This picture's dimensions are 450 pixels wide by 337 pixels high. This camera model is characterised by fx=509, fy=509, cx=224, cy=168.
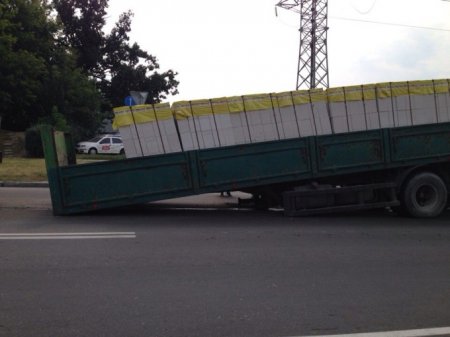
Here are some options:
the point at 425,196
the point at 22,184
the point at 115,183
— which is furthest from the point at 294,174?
the point at 22,184

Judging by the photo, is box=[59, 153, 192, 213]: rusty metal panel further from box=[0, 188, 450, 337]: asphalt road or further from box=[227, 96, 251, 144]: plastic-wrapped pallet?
box=[227, 96, 251, 144]: plastic-wrapped pallet

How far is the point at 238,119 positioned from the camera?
31.9 feet

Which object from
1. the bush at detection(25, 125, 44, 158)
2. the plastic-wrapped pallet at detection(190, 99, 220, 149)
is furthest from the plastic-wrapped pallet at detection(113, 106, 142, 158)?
the bush at detection(25, 125, 44, 158)

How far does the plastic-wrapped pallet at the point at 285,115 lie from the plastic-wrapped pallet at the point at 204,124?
1.25 m

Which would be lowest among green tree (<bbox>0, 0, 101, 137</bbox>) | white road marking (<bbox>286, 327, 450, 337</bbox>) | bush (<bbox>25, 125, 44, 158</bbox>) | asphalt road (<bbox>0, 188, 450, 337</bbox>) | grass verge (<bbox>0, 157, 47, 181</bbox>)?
white road marking (<bbox>286, 327, 450, 337</bbox>)

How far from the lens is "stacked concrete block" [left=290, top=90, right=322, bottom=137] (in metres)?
9.88

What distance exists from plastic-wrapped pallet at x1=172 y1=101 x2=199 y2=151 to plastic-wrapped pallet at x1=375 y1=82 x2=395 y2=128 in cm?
369

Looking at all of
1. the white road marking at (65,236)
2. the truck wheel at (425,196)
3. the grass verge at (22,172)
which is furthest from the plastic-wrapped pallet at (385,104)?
the grass verge at (22,172)

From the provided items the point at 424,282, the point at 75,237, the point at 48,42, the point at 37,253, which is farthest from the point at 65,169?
the point at 48,42

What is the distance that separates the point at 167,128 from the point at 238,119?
136 centimetres

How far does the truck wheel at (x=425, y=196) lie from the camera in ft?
32.5

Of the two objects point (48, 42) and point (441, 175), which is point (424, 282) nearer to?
point (441, 175)

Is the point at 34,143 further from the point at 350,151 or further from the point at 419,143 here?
the point at 419,143

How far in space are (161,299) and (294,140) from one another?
5438mm
